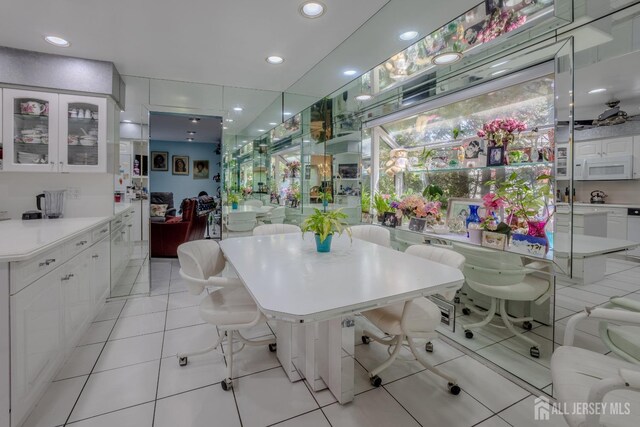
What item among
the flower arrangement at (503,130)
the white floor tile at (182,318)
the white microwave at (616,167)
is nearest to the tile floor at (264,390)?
the white floor tile at (182,318)

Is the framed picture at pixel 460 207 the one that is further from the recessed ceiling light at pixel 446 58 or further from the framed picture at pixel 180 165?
the framed picture at pixel 180 165

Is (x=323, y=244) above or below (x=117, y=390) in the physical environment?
above

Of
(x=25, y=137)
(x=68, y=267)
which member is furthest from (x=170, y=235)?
(x=68, y=267)

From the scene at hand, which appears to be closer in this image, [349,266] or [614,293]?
[349,266]

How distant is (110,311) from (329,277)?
2.76 m

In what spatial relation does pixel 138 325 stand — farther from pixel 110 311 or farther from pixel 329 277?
pixel 329 277

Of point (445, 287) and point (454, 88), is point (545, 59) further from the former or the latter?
point (445, 287)

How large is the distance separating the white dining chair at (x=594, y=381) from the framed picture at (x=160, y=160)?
31.0ft

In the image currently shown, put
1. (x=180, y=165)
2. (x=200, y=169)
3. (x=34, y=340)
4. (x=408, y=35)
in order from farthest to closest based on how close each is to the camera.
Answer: (x=200, y=169) < (x=180, y=165) < (x=408, y=35) < (x=34, y=340)

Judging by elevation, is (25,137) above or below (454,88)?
below

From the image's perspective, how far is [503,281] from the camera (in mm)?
2137

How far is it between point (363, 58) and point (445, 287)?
8.11 feet

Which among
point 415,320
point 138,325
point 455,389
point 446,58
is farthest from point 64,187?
point 455,389

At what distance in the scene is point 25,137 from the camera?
9.30 feet
